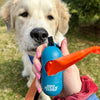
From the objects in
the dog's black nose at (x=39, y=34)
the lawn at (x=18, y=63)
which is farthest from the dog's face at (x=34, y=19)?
the lawn at (x=18, y=63)

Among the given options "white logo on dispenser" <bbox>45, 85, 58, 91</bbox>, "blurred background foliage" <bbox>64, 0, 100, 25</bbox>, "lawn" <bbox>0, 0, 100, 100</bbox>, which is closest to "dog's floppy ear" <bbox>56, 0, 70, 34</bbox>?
"lawn" <bbox>0, 0, 100, 100</bbox>

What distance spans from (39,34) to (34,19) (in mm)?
455

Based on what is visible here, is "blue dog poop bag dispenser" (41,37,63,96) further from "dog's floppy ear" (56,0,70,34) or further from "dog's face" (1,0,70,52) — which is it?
"dog's floppy ear" (56,0,70,34)

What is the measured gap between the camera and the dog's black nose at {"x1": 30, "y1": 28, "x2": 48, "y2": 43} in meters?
1.93

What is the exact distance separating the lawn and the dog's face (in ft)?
4.23

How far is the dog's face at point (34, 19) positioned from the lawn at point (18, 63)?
129 centimetres

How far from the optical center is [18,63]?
418 cm

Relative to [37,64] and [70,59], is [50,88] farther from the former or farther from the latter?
[70,59]

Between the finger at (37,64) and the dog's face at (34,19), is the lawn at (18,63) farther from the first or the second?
the finger at (37,64)

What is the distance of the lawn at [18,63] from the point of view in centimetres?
323

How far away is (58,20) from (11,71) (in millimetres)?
1961

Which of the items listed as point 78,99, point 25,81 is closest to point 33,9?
point 78,99

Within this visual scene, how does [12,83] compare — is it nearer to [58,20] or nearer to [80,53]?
[58,20]

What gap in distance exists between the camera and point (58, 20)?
8.96ft
